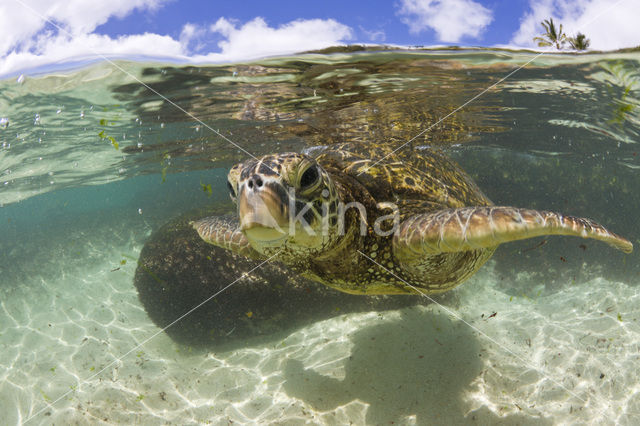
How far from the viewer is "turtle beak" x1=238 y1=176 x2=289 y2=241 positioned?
234 cm

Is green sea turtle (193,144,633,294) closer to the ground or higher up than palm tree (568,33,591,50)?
closer to the ground

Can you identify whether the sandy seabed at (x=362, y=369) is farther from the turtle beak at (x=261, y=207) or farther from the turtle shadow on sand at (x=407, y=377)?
the turtle beak at (x=261, y=207)

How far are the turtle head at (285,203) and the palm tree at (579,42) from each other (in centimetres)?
531

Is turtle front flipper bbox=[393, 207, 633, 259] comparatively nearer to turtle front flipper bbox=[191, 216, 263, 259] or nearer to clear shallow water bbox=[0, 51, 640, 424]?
turtle front flipper bbox=[191, 216, 263, 259]

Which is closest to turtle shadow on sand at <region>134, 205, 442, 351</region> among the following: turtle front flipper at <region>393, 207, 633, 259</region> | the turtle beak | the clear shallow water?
the clear shallow water

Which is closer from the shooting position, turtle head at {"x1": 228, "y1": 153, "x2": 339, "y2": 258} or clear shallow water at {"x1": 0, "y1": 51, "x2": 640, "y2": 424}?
turtle head at {"x1": 228, "y1": 153, "x2": 339, "y2": 258}

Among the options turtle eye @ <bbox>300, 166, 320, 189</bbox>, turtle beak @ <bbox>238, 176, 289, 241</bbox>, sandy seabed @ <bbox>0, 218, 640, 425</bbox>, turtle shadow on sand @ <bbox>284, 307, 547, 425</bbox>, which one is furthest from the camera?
sandy seabed @ <bbox>0, 218, 640, 425</bbox>

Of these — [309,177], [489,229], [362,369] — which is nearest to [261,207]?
[309,177]

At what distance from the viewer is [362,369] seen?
187 inches

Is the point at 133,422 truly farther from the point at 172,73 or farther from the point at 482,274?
the point at 482,274

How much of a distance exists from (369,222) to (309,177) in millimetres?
1171

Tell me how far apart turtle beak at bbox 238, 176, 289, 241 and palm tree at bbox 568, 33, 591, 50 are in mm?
5900

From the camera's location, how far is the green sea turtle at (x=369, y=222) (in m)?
2.50

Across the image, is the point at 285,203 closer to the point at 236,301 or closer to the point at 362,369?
the point at 362,369
